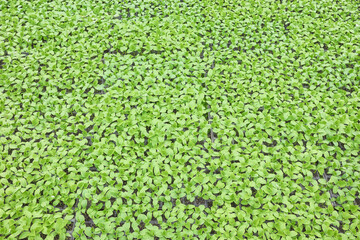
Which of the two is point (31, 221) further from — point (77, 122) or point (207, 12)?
point (207, 12)

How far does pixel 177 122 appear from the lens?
9.85 feet

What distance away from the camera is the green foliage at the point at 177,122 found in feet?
7.89

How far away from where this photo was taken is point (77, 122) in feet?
10.0

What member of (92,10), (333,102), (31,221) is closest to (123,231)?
(31,221)

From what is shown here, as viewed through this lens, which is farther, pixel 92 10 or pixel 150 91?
pixel 92 10

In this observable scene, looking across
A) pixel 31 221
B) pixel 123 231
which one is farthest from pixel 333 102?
pixel 31 221

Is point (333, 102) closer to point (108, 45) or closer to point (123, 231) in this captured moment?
point (123, 231)

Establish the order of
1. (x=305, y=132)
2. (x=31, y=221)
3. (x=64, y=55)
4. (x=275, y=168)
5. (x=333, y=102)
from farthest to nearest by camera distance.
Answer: (x=64, y=55), (x=333, y=102), (x=305, y=132), (x=275, y=168), (x=31, y=221)

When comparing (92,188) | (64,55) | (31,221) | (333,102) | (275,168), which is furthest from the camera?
(64,55)

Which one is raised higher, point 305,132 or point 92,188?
point 305,132

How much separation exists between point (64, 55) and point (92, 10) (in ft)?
4.06

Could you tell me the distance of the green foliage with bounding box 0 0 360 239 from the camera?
7.89 ft

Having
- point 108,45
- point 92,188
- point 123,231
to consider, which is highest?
point 108,45

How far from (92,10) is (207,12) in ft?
6.94
